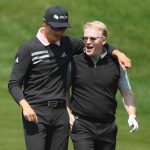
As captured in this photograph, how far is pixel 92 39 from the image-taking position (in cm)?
836

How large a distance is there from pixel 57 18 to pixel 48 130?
1.30 m

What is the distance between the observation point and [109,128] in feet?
28.3

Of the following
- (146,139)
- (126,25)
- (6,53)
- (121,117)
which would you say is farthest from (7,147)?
(126,25)

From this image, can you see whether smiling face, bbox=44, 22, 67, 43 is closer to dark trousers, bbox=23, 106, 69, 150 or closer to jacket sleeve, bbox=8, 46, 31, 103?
jacket sleeve, bbox=8, 46, 31, 103

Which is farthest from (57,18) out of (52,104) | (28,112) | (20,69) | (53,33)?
(28,112)

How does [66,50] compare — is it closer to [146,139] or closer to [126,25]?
[146,139]

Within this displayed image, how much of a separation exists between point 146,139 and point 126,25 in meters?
8.83

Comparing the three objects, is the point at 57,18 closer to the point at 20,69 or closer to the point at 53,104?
the point at 20,69

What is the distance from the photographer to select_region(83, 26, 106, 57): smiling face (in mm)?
8359

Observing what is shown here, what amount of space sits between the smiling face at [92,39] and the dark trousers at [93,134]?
2.73 feet

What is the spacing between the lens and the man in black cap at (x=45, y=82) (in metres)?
8.19

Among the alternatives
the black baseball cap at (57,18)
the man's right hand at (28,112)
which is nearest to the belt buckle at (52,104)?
the man's right hand at (28,112)

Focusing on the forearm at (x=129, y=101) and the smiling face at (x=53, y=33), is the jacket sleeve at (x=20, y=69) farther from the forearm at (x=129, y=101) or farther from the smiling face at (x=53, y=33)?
the forearm at (x=129, y=101)

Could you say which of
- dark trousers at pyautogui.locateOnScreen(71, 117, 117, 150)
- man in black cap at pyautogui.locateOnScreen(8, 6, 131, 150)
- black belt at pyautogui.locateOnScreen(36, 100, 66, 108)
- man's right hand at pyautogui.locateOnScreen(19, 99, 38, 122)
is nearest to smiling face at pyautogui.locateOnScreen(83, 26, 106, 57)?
man in black cap at pyautogui.locateOnScreen(8, 6, 131, 150)
